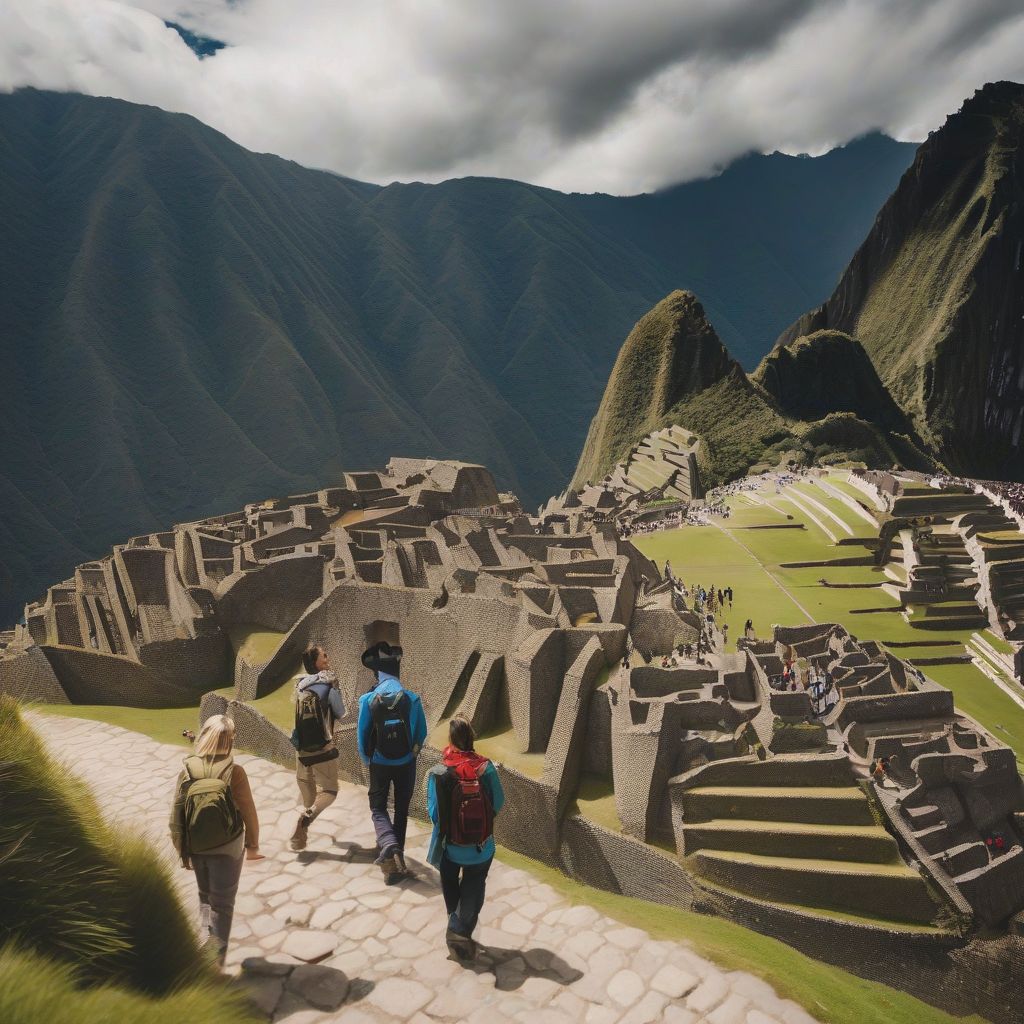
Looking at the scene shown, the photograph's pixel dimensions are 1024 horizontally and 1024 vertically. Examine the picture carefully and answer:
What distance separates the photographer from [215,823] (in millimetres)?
5512

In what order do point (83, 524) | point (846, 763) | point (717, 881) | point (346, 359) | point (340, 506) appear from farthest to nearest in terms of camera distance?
point (346, 359)
point (83, 524)
point (340, 506)
point (846, 763)
point (717, 881)

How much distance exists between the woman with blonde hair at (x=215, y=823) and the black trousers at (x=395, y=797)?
1.72 meters

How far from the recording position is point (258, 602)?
900 inches

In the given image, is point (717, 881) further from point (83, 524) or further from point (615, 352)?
point (615, 352)

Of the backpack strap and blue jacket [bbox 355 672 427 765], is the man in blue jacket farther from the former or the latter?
the backpack strap

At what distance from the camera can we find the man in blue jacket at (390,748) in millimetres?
7324

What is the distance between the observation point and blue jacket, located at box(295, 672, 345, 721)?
794cm

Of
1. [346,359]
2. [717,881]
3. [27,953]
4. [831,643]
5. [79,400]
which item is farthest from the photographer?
[346,359]

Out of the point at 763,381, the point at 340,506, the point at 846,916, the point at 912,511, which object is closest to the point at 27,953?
the point at 846,916

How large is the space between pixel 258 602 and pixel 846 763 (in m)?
16.5

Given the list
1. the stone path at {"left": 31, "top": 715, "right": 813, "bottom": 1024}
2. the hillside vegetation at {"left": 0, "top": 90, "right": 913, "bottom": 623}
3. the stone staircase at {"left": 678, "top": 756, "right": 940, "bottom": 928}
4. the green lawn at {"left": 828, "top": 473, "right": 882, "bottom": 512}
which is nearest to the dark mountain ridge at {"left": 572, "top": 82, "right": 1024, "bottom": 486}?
the hillside vegetation at {"left": 0, "top": 90, "right": 913, "bottom": 623}

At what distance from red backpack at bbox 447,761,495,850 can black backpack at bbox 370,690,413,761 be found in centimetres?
141

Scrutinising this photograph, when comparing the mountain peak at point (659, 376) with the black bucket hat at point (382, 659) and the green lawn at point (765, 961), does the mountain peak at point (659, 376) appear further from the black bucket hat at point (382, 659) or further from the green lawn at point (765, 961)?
the black bucket hat at point (382, 659)

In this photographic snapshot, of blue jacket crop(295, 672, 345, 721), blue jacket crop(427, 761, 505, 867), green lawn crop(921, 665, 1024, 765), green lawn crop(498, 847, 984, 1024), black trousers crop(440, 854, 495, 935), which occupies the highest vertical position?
blue jacket crop(295, 672, 345, 721)
